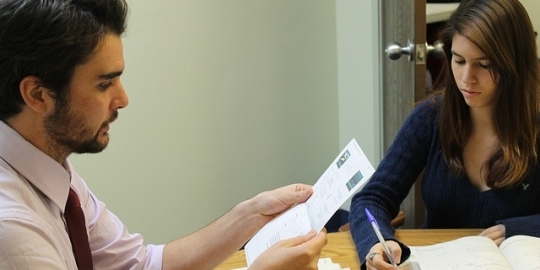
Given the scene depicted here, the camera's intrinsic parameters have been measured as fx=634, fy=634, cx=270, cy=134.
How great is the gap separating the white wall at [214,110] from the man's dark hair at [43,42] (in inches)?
44.7

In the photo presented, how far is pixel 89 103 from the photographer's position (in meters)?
1.09

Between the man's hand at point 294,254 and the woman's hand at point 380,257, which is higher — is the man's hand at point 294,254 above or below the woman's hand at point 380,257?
above

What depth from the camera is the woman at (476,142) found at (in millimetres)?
1517

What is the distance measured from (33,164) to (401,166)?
38.6 inches

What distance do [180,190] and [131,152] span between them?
270 mm

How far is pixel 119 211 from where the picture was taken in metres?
2.30

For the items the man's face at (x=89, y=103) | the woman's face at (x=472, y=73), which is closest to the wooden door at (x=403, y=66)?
the woman's face at (x=472, y=73)

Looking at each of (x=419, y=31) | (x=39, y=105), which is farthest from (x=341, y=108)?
(x=39, y=105)

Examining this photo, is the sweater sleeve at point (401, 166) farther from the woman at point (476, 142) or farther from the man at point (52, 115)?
the man at point (52, 115)

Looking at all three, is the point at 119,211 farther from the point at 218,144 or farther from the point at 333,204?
the point at 333,204

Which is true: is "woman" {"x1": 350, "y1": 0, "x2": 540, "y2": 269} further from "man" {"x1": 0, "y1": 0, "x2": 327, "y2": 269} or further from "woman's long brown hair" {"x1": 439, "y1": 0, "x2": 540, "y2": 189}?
"man" {"x1": 0, "y1": 0, "x2": 327, "y2": 269}

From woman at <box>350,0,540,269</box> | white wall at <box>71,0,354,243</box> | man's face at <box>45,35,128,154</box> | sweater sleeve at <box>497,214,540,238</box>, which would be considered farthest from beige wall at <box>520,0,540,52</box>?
man's face at <box>45,35,128,154</box>

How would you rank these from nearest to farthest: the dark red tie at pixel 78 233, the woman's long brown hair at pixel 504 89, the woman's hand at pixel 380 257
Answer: the dark red tie at pixel 78 233 → the woman's hand at pixel 380 257 → the woman's long brown hair at pixel 504 89

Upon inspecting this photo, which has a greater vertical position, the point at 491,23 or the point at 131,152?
the point at 491,23
